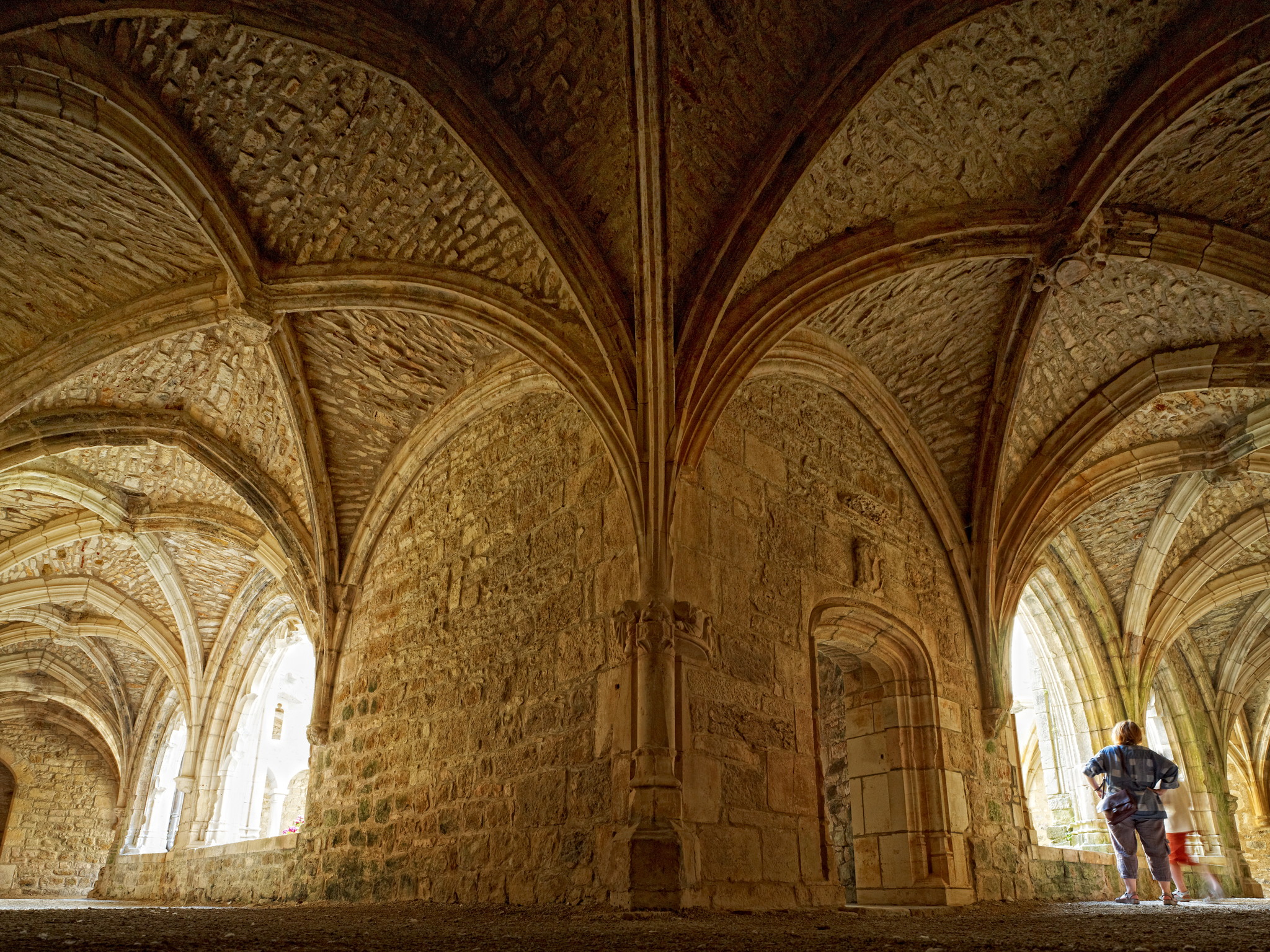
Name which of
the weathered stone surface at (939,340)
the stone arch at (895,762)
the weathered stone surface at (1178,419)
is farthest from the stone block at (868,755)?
the weathered stone surface at (1178,419)

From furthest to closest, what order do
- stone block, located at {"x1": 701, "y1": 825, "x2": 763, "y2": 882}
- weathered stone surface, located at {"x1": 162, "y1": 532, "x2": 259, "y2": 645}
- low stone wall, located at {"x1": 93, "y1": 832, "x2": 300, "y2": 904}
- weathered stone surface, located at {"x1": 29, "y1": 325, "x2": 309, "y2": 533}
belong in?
weathered stone surface, located at {"x1": 162, "y1": 532, "x2": 259, "y2": 645}
low stone wall, located at {"x1": 93, "y1": 832, "x2": 300, "y2": 904}
weathered stone surface, located at {"x1": 29, "y1": 325, "x2": 309, "y2": 533}
stone block, located at {"x1": 701, "y1": 825, "x2": 763, "y2": 882}

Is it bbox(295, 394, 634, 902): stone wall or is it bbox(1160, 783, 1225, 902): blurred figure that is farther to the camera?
bbox(1160, 783, 1225, 902): blurred figure

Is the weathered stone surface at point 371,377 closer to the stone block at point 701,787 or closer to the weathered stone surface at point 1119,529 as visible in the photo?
the stone block at point 701,787

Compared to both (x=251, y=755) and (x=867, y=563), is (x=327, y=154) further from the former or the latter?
(x=251, y=755)

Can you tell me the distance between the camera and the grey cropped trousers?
5445mm

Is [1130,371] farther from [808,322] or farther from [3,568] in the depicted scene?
[3,568]

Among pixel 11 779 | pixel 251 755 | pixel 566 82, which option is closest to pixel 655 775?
pixel 566 82

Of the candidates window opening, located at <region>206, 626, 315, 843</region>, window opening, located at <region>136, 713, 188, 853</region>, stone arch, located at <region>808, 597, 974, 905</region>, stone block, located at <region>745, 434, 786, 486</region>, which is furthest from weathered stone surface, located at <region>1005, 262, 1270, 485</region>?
window opening, located at <region>136, 713, 188, 853</region>

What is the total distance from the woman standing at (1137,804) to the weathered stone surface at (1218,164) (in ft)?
10.4

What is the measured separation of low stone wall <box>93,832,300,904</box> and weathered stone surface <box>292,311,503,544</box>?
273 cm

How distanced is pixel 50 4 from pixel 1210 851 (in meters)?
12.8

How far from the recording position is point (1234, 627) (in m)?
12.1

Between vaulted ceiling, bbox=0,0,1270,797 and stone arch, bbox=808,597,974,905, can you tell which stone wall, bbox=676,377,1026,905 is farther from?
vaulted ceiling, bbox=0,0,1270,797

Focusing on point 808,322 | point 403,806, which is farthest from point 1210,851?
point 403,806
